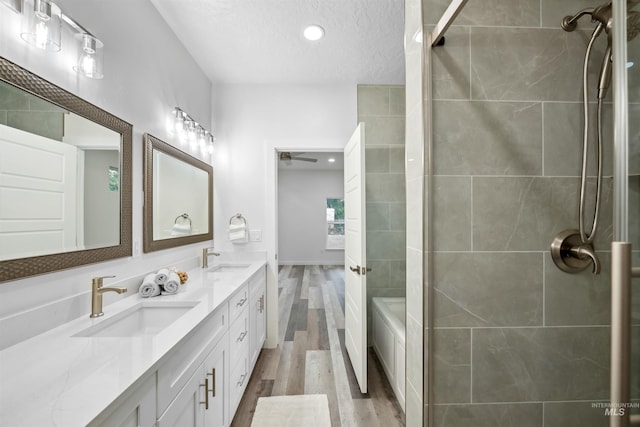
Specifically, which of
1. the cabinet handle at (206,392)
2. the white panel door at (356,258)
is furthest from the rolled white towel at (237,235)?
the cabinet handle at (206,392)

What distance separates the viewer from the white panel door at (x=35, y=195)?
37.4 inches

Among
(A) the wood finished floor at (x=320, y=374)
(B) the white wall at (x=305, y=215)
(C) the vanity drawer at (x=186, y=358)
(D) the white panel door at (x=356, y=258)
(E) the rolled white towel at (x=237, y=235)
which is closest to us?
(C) the vanity drawer at (x=186, y=358)

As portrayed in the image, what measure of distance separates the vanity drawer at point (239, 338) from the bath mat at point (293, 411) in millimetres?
363

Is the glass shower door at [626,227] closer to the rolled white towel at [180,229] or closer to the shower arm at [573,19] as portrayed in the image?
the shower arm at [573,19]

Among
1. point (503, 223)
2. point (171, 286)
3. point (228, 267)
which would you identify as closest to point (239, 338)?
point (171, 286)

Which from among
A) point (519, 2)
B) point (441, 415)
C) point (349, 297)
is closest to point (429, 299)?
point (441, 415)

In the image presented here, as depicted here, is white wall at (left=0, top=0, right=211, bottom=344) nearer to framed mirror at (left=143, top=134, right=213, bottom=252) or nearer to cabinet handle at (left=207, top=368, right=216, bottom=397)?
framed mirror at (left=143, top=134, right=213, bottom=252)

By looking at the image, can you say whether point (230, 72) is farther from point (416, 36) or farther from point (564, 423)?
point (564, 423)

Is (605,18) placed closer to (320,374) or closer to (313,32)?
(313,32)

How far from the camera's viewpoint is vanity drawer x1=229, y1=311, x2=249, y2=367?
5.62 feet

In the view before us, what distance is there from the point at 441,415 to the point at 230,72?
294 cm

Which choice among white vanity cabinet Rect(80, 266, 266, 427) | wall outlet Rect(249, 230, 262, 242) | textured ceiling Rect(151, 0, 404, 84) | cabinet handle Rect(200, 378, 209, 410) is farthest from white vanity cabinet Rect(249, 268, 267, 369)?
textured ceiling Rect(151, 0, 404, 84)

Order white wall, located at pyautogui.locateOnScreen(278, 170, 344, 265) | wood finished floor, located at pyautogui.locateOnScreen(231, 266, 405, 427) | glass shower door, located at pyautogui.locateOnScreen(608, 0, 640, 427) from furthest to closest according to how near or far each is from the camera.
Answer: white wall, located at pyautogui.locateOnScreen(278, 170, 344, 265)
wood finished floor, located at pyautogui.locateOnScreen(231, 266, 405, 427)
glass shower door, located at pyautogui.locateOnScreen(608, 0, 640, 427)

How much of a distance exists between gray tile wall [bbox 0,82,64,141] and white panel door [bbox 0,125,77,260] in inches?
1.0
